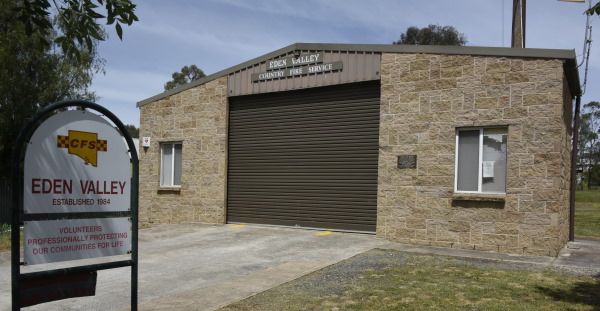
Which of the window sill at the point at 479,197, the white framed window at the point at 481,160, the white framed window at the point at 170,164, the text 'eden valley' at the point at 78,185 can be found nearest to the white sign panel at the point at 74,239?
the text 'eden valley' at the point at 78,185

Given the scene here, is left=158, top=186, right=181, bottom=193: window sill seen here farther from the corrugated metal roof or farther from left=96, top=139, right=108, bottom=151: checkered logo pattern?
left=96, top=139, right=108, bottom=151: checkered logo pattern

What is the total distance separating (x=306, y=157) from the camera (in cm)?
1359

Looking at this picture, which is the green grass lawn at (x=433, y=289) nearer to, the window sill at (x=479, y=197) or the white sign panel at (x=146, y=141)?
the window sill at (x=479, y=197)

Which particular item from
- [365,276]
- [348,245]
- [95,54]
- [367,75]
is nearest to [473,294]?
[365,276]

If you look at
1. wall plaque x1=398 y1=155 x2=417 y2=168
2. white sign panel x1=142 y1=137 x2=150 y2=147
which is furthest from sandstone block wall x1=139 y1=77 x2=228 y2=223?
wall plaque x1=398 y1=155 x2=417 y2=168

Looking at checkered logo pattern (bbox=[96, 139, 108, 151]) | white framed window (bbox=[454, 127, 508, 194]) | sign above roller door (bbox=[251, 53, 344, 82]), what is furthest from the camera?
sign above roller door (bbox=[251, 53, 344, 82])

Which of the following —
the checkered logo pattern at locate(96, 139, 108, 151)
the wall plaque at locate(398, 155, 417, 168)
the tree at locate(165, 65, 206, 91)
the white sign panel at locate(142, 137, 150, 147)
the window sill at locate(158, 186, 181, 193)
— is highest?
the tree at locate(165, 65, 206, 91)

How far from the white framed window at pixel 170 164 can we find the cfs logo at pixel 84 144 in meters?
11.5

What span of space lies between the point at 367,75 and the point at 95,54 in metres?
23.2

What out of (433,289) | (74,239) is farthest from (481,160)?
(74,239)

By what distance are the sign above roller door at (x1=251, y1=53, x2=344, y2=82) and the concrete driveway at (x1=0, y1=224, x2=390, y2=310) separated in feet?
13.8

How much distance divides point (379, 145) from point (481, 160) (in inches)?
93.4

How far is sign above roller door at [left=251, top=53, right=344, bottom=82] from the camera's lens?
13.0m

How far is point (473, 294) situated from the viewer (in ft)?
21.8
